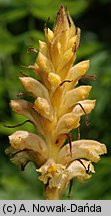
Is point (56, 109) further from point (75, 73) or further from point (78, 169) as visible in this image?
point (78, 169)

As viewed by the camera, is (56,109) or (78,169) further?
(78,169)

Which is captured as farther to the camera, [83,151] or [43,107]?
[83,151]

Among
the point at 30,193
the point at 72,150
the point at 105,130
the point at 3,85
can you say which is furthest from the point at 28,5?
the point at 72,150

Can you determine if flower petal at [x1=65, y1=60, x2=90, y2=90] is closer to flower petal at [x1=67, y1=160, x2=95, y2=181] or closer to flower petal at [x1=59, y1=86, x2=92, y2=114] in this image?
flower petal at [x1=59, y1=86, x2=92, y2=114]

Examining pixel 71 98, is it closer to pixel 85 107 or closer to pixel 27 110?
A: pixel 85 107

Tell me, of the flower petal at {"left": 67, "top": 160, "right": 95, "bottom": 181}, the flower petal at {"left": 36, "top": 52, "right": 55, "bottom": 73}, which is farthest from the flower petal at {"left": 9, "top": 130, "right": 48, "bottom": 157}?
the flower petal at {"left": 36, "top": 52, "right": 55, "bottom": 73}

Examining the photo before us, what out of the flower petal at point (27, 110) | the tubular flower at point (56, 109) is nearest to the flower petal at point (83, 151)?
the tubular flower at point (56, 109)

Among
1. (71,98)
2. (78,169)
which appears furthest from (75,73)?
(78,169)

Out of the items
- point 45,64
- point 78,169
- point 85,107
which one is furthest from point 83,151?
point 45,64

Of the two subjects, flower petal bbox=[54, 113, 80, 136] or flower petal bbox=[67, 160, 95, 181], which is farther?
flower petal bbox=[67, 160, 95, 181]

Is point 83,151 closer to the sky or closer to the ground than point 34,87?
closer to the ground
